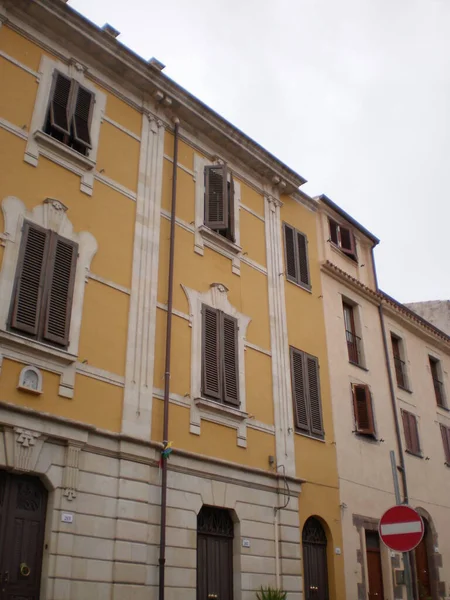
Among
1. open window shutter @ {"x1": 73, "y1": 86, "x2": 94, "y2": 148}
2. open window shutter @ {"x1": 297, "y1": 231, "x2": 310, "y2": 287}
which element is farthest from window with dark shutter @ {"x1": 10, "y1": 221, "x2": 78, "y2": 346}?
open window shutter @ {"x1": 297, "y1": 231, "x2": 310, "y2": 287}

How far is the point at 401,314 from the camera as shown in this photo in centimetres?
2172

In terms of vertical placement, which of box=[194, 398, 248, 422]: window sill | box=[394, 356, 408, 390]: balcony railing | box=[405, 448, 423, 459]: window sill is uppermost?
box=[394, 356, 408, 390]: balcony railing

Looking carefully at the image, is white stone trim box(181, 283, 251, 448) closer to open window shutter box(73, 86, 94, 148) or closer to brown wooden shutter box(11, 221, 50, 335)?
brown wooden shutter box(11, 221, 50, 335)

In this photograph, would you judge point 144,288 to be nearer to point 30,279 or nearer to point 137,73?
point 30,279

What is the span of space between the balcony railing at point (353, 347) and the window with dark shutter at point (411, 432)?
2495mm

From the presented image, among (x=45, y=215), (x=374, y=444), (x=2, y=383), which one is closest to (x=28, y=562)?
(x=2, y=383)

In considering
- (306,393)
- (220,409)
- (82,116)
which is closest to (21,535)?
(220,409)

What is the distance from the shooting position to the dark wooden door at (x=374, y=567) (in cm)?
1591

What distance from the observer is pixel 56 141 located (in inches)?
504

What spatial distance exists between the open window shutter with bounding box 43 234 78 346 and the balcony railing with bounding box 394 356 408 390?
39.5 ft

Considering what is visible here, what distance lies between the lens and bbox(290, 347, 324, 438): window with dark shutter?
15.7m

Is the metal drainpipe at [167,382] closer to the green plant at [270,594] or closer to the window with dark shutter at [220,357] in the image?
the window with dark shutter at [220,357]

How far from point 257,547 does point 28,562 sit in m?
A: 4.98

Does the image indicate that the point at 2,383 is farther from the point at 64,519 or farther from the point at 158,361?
the point at 158,361
